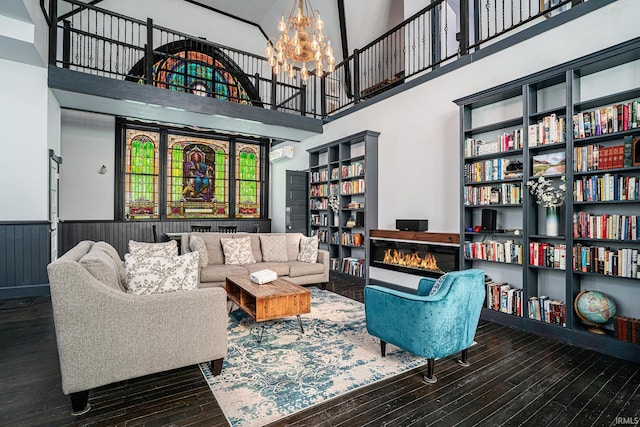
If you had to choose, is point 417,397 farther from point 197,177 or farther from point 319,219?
point 197,177

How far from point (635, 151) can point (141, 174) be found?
8786 millimetres

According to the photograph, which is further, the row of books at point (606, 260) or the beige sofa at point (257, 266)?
the beige sofa at point (257, 266)

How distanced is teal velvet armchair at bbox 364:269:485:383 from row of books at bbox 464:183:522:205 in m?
1.49

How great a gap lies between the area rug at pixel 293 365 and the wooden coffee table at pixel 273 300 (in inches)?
9.4

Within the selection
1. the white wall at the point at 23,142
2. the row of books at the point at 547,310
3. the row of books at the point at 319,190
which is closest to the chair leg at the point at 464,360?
the row of books at the point at 547,310

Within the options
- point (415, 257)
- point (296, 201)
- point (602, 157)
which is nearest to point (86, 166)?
point (296, 201)

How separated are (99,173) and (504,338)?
8.38m

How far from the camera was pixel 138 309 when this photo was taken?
81.3 inches

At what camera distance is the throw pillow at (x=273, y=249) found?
17.0ft

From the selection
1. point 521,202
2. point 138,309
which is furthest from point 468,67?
point 138,309

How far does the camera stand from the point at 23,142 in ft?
15.2

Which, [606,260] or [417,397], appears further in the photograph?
[606,260]

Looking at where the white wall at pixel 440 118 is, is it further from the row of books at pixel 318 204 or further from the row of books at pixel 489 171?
the row of books at pixel 318 204

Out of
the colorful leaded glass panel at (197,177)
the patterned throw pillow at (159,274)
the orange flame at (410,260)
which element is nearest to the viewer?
the patterned throw pillow at (159,274)
